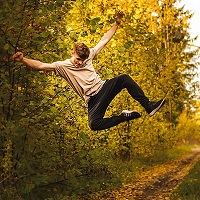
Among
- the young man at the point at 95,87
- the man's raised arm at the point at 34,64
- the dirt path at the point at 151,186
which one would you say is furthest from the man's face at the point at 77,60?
the dirt path at the point at 151,186

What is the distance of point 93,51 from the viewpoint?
5.63 m

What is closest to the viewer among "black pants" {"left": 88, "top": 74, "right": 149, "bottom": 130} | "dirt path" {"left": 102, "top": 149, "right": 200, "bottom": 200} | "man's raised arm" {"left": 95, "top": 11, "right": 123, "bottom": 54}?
"black pants" {"left": 88, "top": 74, "right": 149, "bottom": 130}

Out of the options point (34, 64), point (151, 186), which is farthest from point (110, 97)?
point (151, 186)

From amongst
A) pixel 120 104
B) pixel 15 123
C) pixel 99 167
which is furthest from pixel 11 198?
pixel 120 104

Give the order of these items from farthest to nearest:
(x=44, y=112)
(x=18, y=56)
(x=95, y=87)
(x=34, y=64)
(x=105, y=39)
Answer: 1. (x=44, y=112)
2. (x=105, y=39)
3. (x=95, y=87)
4. (x=34, y=64)
5. (x=18, y=56)

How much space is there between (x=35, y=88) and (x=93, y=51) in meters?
1.72

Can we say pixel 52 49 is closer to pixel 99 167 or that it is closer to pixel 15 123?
pixel 15 123

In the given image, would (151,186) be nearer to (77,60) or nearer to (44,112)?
(44,112)

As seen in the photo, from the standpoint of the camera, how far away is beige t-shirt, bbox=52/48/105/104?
17.6ft

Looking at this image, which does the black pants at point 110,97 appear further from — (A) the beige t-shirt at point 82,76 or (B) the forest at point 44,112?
(B) the forest at point 44,112

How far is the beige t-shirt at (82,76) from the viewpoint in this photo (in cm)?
537

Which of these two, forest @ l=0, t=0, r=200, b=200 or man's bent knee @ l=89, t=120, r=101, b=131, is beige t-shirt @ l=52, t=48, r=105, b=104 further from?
forest @ l=0, t=0, r=200, b=200

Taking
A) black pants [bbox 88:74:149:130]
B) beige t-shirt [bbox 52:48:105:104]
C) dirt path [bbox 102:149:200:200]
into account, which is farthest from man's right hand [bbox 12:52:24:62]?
dirt path [bbox 102:149:200:200]

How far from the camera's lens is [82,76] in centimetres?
541
